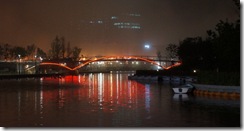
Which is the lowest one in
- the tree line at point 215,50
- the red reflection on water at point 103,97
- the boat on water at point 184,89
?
the red reflection on water at point 103,97

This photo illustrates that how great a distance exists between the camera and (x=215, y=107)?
2238 cm

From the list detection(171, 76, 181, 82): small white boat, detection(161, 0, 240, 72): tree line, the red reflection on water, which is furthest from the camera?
detection(171, 76, 181, 82): small white boat

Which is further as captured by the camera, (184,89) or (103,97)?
(184,89)

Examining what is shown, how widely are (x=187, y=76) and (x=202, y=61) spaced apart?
116 inches

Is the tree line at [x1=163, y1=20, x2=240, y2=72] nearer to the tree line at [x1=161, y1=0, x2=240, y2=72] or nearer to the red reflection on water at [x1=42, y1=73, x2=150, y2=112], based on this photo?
the tree line at [x1=161, y1=0, x2=240, y2=72]

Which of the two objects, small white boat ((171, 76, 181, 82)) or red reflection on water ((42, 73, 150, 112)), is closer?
red reflection on water ((42, 73, 150, 112))

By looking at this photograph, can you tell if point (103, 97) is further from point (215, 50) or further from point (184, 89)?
point (215, 50)

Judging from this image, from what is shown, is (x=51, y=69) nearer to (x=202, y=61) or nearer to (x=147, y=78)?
(x=147, y=78)

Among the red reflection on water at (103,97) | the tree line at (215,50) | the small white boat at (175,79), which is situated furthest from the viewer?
the small white boat at (175,79)

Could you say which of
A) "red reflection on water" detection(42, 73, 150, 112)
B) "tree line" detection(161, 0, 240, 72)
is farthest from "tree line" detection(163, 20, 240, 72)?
"red reflection on water" detection(42, 73, 150, 112)

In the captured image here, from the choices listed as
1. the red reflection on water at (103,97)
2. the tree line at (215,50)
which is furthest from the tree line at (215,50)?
the red reflection on water at (103,97)

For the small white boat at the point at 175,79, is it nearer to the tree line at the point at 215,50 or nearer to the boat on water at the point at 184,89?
the tree line at the point at 215,50

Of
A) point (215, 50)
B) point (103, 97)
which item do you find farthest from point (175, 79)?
point (103, 97)

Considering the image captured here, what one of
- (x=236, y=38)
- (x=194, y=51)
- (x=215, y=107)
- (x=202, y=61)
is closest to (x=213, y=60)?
(x=202, y=61)
